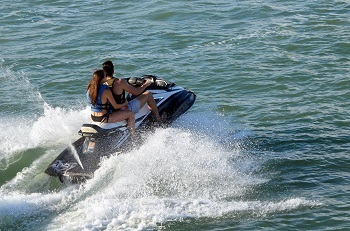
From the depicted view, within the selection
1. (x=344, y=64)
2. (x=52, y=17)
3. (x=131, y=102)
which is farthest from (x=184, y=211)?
(x=52, y=17)

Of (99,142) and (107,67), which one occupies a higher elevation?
(107,67)

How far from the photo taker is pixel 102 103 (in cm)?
1360

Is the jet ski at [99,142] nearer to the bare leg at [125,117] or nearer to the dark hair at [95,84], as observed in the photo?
the bare leg at [125,117]

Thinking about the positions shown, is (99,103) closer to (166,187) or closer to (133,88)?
(133,88)

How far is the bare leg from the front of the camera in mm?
13809

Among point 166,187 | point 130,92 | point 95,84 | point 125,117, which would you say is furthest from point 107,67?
point 166,187

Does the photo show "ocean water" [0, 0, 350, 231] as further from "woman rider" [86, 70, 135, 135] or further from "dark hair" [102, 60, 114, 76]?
"dark hair" [102, 60, 114, 76]

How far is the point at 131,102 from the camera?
1439 centimetres

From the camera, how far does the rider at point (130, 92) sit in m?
13.7

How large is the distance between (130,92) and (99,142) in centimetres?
111

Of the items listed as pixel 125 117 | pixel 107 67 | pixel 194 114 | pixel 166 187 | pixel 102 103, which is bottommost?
pixel 166 187

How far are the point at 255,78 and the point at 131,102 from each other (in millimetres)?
5041

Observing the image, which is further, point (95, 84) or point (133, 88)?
point (133, 88)

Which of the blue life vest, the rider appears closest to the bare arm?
the rider
